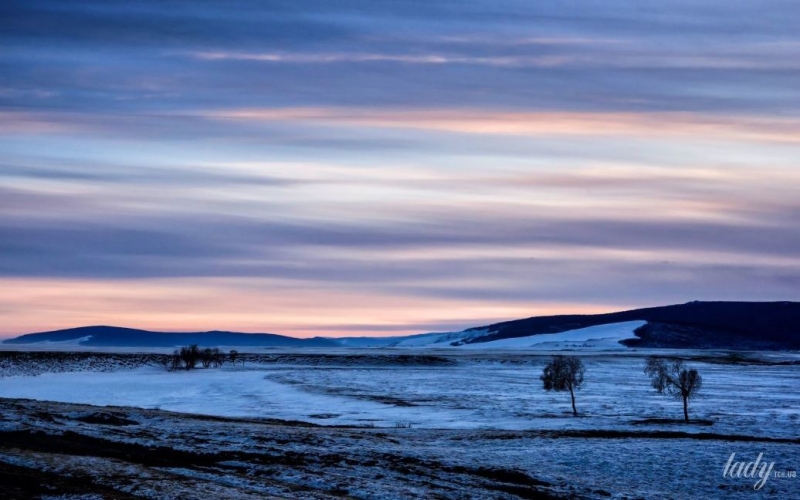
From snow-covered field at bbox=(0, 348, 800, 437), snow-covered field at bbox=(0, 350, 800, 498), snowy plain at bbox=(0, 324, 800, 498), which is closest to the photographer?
snow-covered field at bbox=(0, 350, 800, 498)

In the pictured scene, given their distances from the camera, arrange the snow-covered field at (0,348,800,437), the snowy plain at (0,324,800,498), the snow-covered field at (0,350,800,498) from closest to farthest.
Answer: the snow-covered field at (0,350,800,498)
the snowy plain at (0,324,800,498)
the snow-covered field at (0,348,800,437)

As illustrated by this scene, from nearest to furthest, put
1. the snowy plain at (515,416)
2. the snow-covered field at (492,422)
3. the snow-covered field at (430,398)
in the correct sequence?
the snow-covered field at (492,422) < the snowy plain at (515,416) < the snow-covered field at (430,398)

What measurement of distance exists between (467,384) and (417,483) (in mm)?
64409

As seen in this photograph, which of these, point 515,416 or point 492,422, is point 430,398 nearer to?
point 515,416

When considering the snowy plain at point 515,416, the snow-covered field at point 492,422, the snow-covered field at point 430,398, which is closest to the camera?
the snow-covered field at point 492,422

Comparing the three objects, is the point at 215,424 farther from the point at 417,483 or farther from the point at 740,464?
the point at 740,464

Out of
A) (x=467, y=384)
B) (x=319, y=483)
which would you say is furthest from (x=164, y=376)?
(x=319, y=483)

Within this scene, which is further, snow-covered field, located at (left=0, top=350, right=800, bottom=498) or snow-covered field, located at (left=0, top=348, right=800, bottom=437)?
snow-covered field, located at (left=0, top=348, right=800, bottom=437)

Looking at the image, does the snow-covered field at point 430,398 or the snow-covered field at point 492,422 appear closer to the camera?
the snow-covered field at point 492,422

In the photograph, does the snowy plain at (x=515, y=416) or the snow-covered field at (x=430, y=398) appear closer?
the snowy plain at (x=515, y=416)

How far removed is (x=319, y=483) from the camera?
31.9m

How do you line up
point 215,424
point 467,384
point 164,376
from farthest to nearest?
point 164,376
point 467,384
point 215,424

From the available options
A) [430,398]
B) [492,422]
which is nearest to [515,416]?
[492,422]

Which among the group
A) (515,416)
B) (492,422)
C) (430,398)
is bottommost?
(492,422)
